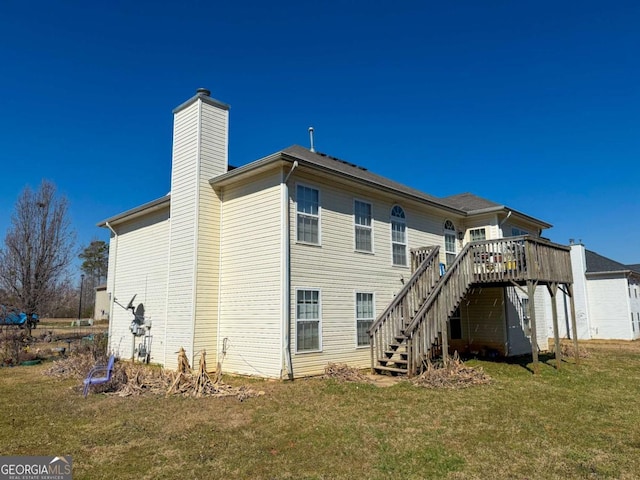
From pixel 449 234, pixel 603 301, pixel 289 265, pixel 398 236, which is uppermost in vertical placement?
pixel 449 234

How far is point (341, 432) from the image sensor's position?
19.1 feet

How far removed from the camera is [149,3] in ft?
37.7

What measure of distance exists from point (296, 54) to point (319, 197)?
6633mm

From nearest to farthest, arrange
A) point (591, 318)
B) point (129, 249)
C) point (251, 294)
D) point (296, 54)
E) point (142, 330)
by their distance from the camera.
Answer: point (251, 294) < point (142, 330) < point (296, 54) < point (129, 249) < point (591, 318)

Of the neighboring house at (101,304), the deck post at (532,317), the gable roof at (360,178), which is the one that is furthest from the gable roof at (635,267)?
the neighboring house at (101,304)

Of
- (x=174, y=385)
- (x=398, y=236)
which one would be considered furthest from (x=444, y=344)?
(x=174, y=385)

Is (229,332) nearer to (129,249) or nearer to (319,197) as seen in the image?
(319,197)

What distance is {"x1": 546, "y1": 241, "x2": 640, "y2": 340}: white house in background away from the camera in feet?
77.6

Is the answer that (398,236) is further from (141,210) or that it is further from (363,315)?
(141,210)

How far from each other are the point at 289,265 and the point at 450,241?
8102 mm

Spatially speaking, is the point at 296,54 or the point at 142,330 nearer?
the point at 142,330

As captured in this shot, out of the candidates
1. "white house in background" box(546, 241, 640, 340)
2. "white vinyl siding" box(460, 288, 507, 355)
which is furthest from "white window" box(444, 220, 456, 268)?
"white house in background" box(546, 241, 640, 340)

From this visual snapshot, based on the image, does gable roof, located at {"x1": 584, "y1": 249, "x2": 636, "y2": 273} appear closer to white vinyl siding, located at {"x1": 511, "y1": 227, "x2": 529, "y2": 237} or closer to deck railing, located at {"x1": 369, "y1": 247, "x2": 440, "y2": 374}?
white vinyl siding, located at {"x1": 511, "y1": 227, "x2": 529, "y2": 237}

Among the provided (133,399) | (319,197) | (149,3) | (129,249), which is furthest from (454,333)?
(149,3)
